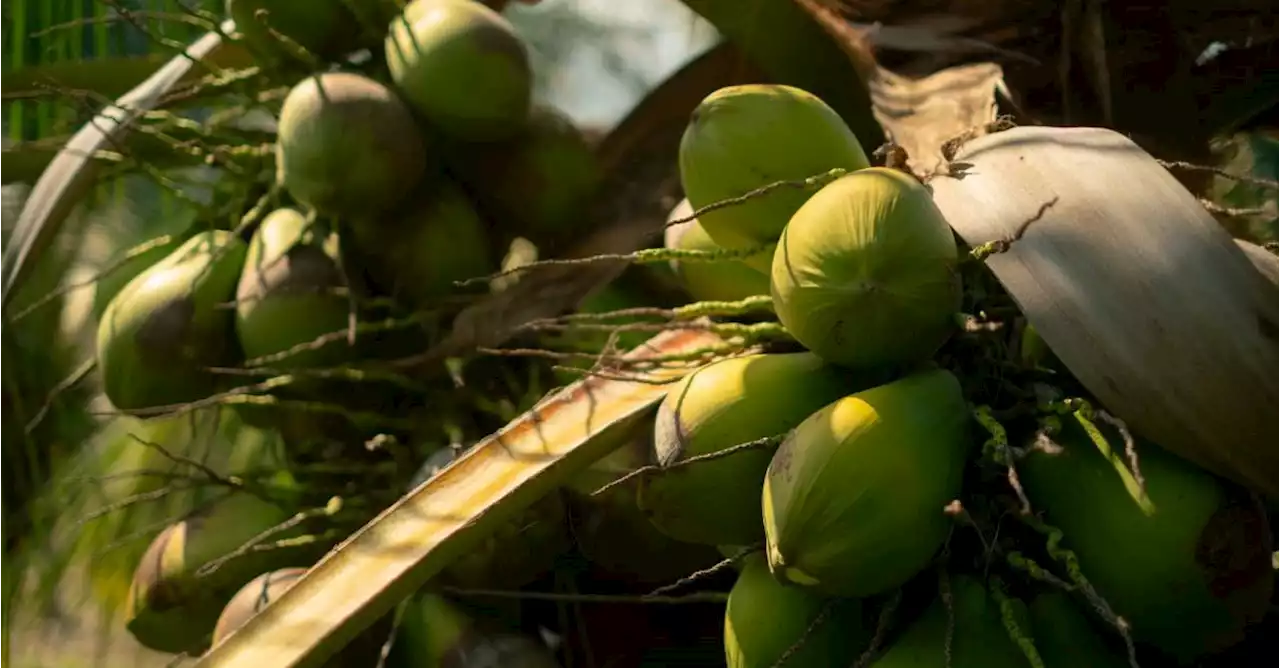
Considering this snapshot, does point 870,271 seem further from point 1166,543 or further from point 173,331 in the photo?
point 173,331

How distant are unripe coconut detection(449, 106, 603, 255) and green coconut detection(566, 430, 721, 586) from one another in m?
0.23

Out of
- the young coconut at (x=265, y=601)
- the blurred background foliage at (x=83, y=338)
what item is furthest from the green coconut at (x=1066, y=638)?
the blurred background foliage at (x=83, y=338)

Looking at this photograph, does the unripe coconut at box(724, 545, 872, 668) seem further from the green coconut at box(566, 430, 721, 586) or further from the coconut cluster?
the green coconut at box(566, 430, 721, 586)

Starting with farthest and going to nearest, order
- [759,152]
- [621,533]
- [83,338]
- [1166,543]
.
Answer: [83,338] → [621,533] → [759,152] → [1166,543]

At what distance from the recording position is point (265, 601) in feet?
2.40

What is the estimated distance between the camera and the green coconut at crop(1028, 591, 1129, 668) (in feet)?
1.68

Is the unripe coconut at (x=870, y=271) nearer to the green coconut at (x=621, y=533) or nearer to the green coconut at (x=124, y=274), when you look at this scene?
the green coconut at (x=621, y=533)

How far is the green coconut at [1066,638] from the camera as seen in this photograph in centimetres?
51

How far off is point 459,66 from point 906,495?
45 centimetres

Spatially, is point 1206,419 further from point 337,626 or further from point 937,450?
point 337,626

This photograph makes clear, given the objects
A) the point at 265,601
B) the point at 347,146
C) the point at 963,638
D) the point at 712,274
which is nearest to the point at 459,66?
the point at 347,146

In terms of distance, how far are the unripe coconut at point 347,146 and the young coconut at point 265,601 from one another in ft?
0.77

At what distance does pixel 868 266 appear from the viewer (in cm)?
51

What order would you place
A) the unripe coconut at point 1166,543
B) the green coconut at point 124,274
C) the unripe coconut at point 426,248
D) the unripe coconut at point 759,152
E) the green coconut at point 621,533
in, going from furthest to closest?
1. the green coconut at point 124,274
2. the unripe coconut at point 426,248
3. the green coconut at point 621,533
4. the unripe coconut at point 759,152
5. the unripe coconut at point 1166,543
